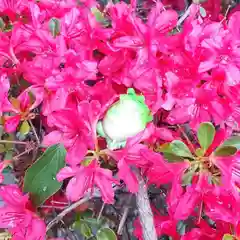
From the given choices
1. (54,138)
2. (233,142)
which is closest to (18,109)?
(54,138)

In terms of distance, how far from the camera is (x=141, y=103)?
0.81 meters

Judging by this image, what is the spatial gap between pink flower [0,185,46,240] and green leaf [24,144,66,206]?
3 centimetres

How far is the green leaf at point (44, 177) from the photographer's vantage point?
2.97 feet

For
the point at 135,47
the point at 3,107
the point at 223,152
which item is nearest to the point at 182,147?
the point at 223,152

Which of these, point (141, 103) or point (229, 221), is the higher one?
point (141, 103)

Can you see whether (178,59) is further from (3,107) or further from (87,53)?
(3,107)

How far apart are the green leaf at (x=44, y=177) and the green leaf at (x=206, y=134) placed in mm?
Answer: 242

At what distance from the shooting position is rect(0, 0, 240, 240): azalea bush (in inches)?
31.1

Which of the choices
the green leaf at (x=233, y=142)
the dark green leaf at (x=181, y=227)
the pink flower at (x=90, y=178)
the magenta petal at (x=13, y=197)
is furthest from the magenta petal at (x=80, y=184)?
the dark green leaf at (x=181, y=227)

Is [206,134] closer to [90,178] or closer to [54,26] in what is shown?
[90,178]

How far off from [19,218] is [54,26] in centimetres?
33

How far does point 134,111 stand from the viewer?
79 centimetres

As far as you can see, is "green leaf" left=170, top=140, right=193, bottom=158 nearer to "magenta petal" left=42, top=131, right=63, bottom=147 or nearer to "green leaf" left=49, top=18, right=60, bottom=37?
"magenta petal" left=42, top=131, right=63, bottom=147

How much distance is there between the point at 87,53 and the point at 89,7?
20cm
